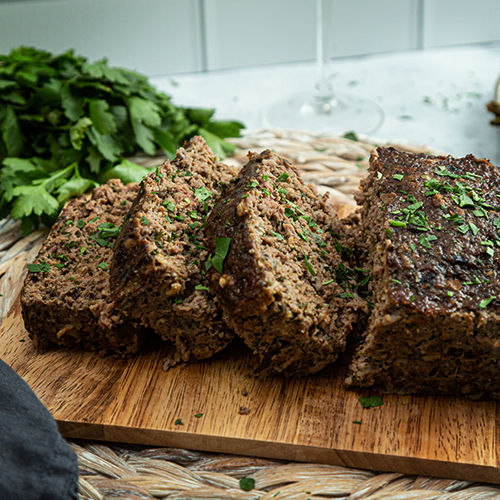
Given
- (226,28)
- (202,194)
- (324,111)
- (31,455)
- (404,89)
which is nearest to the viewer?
(31,455)

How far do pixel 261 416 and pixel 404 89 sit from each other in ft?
19.7

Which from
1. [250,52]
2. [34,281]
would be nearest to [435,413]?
[34,281]

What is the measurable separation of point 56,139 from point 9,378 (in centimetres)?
272

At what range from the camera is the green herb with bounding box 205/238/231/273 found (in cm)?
318

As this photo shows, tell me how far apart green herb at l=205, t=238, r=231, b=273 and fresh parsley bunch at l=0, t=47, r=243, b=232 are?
197 centimetres

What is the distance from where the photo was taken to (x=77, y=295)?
140 inches

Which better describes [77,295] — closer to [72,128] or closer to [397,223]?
[397,223]

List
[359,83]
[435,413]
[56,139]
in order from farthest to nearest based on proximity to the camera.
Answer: [359,83] → [56,139] → [435,413]

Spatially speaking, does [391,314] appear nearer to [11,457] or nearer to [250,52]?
[11,457]

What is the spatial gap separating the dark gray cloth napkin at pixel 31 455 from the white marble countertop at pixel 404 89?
509 cm

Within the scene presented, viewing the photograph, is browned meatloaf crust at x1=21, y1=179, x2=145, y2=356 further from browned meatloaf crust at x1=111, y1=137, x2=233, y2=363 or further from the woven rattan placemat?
the woven rattan placemat

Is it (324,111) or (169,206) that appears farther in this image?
(324,111)

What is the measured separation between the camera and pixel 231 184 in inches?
145

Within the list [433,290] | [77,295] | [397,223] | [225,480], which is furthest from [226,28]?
[225,480]
